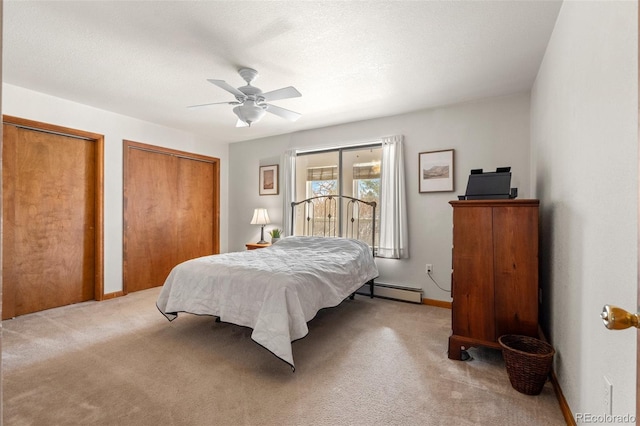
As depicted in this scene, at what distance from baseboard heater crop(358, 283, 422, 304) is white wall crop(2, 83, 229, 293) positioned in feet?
10.9

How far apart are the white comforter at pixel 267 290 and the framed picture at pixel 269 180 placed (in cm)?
195

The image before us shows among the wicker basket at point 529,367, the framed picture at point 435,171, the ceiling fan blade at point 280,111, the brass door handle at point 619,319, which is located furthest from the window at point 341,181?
the brass door handle at point 619,319

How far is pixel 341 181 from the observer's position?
4758mm

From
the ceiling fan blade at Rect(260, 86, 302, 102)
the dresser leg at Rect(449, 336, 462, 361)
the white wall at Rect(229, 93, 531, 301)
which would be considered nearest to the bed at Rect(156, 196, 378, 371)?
the white wall at Rect(229, 93, 531, 301)

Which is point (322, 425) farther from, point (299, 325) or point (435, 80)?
point (435, 80)

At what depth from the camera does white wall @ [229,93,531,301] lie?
356cm

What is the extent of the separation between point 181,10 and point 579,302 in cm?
292

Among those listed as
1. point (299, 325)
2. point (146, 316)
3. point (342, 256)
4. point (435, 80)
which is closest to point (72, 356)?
point (146, 316)

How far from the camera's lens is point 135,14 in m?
2.20

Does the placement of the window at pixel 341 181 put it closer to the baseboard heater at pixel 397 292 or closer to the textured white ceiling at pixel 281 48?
the baseboard heater at pixel 397 292

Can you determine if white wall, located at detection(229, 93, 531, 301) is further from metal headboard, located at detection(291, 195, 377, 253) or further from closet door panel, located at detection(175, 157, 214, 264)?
closet door panel, located at detection(175, 157, 214, 264)

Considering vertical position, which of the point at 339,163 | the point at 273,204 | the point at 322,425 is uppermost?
the point at 339,163

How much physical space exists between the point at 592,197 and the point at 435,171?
2.43 m

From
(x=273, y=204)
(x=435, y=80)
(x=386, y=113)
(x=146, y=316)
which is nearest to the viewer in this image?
(x=435, y=80)
